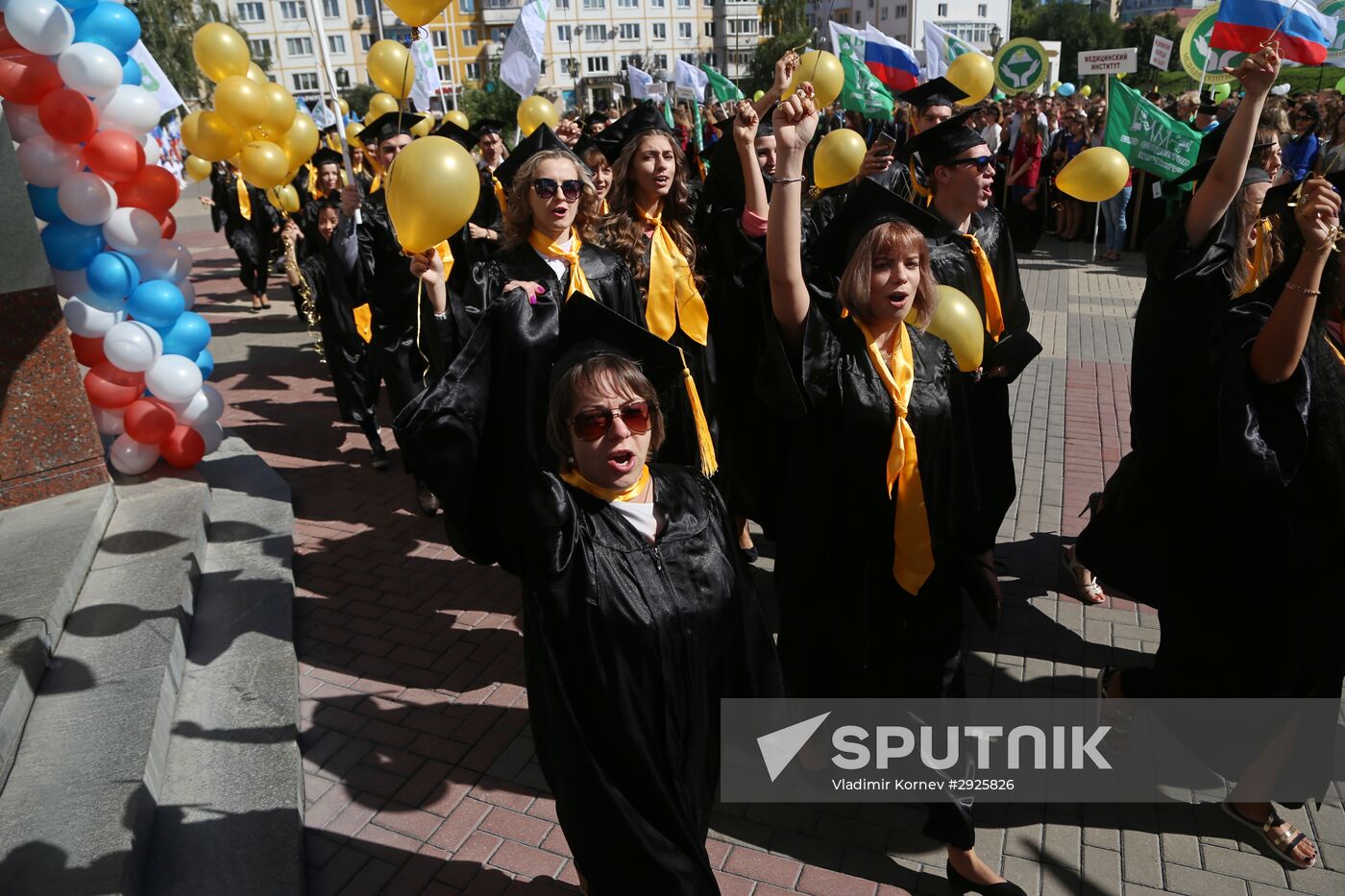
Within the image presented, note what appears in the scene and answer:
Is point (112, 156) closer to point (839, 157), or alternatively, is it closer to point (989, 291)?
point (839, 157)

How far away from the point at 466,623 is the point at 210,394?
267 cm

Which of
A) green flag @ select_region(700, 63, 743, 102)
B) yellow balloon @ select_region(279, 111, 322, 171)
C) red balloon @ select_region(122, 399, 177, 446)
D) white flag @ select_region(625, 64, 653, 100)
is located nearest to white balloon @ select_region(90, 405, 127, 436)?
red balloon @ select_region(122, 399, 177, 446)

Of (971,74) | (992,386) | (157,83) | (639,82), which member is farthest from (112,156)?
(639,82)

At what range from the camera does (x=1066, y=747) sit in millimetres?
3580

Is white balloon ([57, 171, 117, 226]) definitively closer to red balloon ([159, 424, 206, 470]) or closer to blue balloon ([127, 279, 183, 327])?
blue balloon ([127, 279, 183, 327])

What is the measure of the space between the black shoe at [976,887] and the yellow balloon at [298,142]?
6.85 m

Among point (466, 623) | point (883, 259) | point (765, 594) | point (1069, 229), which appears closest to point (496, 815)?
point (466, 623)

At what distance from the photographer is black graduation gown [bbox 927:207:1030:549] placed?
4.15 m

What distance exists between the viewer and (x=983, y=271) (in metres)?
4.16

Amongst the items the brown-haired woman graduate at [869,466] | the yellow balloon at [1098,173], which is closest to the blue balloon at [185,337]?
the brown-haired woman graduate at [869,466]

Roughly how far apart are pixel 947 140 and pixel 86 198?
4637mm

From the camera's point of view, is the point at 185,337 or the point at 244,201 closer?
the point at 185,337

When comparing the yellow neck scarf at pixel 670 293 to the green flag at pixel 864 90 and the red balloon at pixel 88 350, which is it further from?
the green flag at pixel 864 90

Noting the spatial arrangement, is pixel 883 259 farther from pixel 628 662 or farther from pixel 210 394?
pixel 210 394
